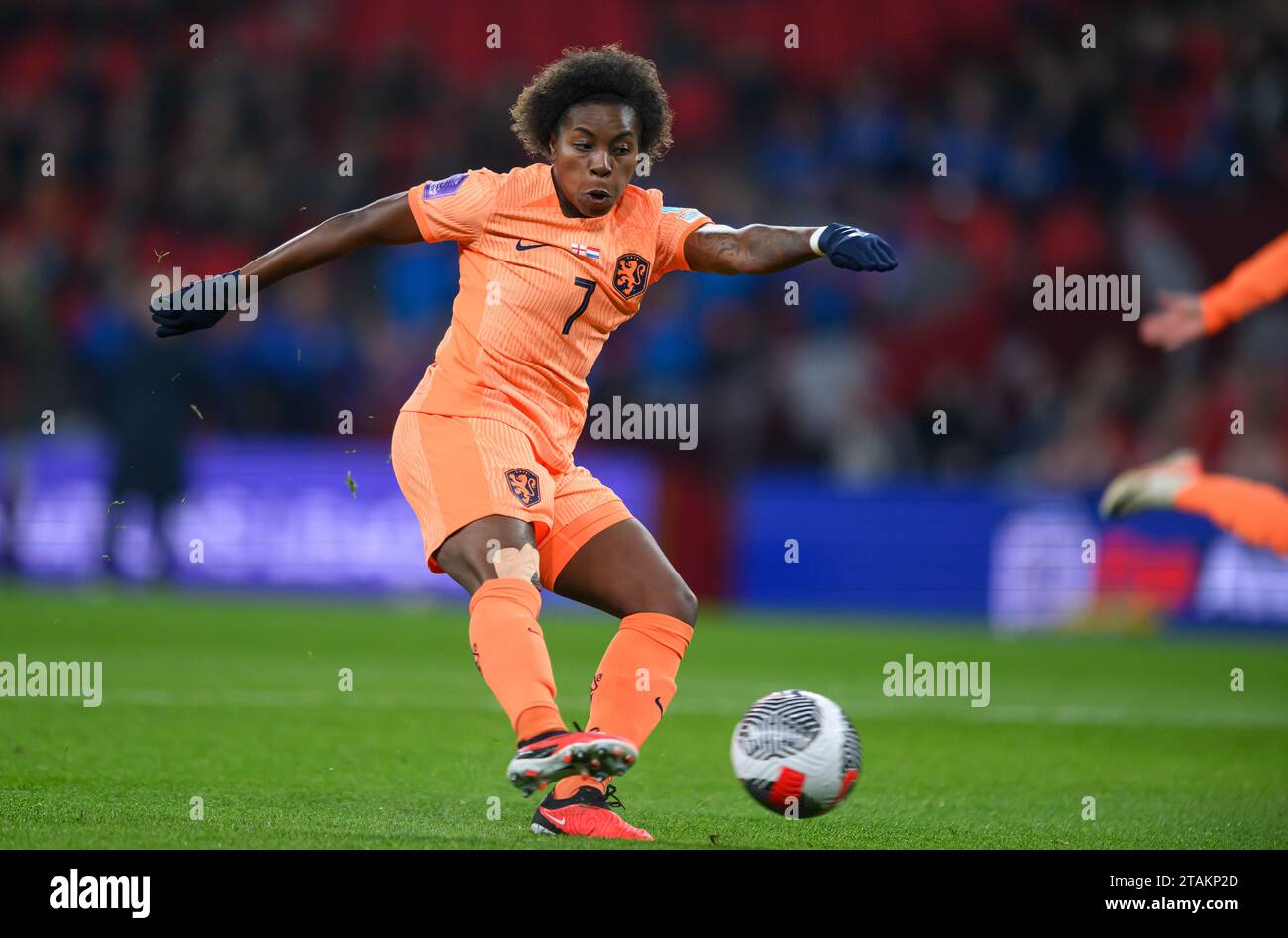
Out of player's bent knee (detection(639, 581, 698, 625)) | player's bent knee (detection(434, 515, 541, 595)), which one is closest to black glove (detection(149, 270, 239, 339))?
player's bent knee (detection(434, 515, 541, 595))

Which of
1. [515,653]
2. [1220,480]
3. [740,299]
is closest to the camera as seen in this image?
[515,653]

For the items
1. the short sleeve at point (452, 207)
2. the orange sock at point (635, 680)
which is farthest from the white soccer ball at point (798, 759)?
the short sleeve at point (452, 207)

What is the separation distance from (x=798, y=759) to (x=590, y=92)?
212 centimetres

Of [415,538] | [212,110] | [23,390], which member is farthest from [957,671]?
[212,110]

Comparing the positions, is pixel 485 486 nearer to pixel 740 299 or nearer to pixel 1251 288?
pixel 1251 288

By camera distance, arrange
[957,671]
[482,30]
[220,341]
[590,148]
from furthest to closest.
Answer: [482,30] → [220,341] → [957,671] → [590,148]

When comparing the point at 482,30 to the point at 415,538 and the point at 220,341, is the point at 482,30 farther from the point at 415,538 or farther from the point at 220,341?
the point at 415,538

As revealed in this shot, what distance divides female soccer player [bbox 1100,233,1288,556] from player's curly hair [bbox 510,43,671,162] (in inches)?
113

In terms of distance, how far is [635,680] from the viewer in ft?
17.0

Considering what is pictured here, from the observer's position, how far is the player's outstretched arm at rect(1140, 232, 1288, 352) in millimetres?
7051

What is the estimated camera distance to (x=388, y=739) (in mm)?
7289

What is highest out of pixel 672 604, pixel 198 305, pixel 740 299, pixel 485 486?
pixel 740 299

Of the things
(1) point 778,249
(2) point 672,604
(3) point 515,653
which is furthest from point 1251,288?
(3) point 515,653
